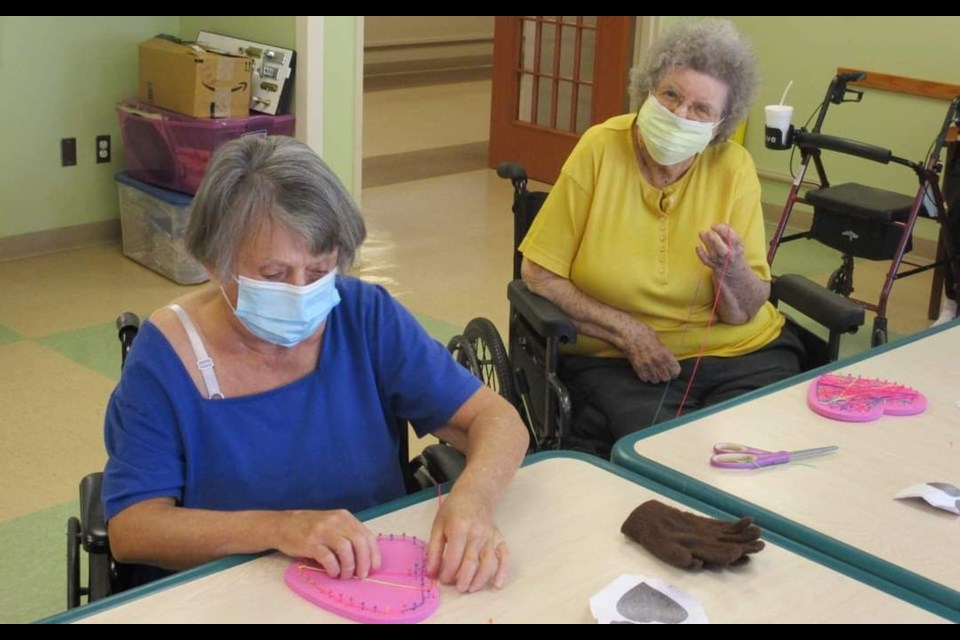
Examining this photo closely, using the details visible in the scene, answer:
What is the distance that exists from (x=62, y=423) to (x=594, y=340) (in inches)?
64.1

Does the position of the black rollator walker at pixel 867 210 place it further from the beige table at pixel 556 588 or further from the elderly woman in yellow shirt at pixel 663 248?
the beige table at pixel 556 588

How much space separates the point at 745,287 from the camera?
8.41 feet

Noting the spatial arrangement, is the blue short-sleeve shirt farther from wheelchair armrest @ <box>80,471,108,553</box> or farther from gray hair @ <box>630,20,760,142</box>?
gray hair @ <box>630,20,760,142</box>

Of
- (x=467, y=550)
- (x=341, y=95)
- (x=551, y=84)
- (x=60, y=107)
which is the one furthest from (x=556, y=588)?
(x=551, y=84)

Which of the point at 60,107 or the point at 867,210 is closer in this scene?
the point at 867,210

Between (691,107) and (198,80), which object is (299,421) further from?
(198,80)

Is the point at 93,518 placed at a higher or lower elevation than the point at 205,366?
lower

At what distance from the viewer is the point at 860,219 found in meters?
4.26

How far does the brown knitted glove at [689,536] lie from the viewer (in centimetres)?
154

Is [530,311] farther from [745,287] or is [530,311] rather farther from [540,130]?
[540,130]

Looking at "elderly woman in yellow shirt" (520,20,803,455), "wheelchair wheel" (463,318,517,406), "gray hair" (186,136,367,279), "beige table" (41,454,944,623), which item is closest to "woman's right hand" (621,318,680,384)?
Result: "elderly woman in yellow shirt" (520,20,803,455)

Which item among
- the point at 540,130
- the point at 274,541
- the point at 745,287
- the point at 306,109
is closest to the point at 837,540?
the point at 274,541

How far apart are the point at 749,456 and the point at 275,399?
0.70m

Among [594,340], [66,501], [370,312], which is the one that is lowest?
[66,501]
